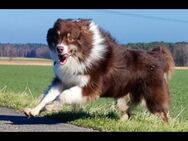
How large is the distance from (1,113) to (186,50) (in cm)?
2283

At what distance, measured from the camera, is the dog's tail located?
330 inches

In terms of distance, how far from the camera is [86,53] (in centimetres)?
728

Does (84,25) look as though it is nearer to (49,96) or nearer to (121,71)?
(121,71)

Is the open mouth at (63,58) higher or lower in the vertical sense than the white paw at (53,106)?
higher

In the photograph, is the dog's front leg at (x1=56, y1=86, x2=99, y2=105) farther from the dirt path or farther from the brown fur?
the dirt path

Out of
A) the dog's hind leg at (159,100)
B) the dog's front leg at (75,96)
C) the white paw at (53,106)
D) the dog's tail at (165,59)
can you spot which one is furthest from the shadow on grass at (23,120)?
the dog's tail at (165,59)

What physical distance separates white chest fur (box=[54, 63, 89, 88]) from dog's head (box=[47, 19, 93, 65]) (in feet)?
0.41

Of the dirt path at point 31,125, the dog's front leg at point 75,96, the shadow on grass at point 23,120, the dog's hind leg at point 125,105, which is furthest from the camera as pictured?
the dog's hind leg at point 125,105

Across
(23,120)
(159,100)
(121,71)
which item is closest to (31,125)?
(23,120)

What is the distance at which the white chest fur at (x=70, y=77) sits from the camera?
23.4 feet

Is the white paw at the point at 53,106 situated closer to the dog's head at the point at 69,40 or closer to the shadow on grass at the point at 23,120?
the shadow on grass at the point at 23,120
